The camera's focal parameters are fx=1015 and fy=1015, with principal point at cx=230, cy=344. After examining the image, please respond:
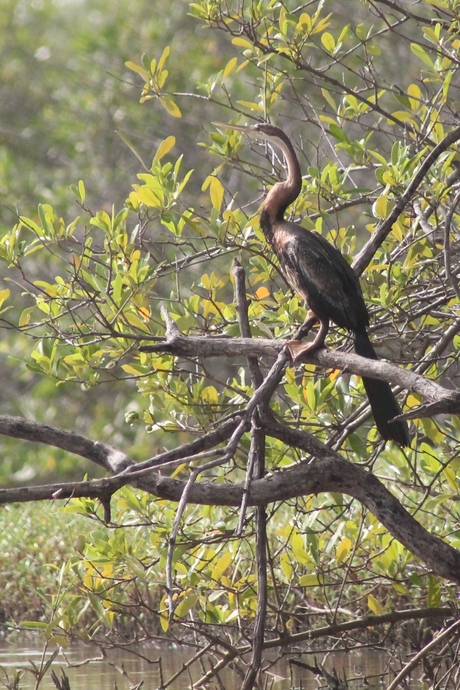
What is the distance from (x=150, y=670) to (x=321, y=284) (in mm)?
2330

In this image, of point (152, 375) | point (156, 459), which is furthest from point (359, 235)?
point (156, 459)

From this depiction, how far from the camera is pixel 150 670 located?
16.3 feet

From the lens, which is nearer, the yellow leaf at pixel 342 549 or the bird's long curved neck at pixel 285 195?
the yellow leaf at pixel 342 549

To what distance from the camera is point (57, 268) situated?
39.6ft

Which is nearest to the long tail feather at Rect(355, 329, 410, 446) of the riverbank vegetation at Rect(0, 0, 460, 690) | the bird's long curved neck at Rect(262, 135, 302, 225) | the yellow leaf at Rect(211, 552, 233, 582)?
the riverbank vegetation at Rect(0, 0, 460, 690)

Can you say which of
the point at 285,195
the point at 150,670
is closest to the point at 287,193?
the point at 285,195

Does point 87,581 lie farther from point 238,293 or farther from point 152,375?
point 238,293

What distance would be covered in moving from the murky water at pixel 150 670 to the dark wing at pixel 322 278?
1617mm

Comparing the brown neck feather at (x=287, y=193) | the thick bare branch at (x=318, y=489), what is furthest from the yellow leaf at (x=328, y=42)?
the thick bare branch at (x=318, y=489)

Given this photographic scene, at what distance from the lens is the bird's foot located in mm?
3336

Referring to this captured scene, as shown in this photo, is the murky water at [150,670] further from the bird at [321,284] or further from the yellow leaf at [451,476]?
the bird at [321,284]

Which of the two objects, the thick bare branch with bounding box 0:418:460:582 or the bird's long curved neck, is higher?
the bird's long curved neck

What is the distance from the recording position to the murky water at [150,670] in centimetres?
448

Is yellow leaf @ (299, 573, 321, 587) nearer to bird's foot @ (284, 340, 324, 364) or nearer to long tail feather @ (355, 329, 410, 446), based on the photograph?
long tail feather @ (355, 329, 410, 446)
